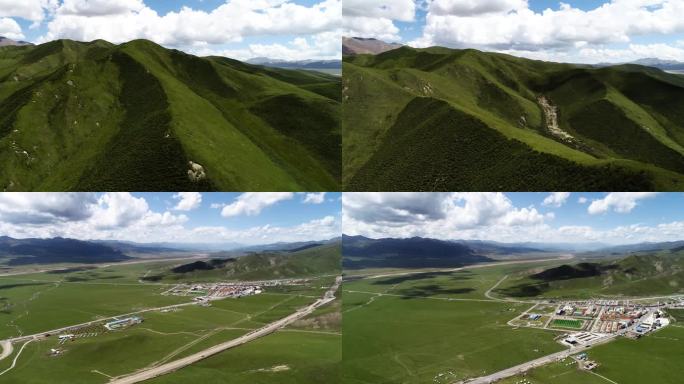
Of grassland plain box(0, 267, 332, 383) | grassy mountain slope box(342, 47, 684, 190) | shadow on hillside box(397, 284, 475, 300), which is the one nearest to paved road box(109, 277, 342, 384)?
grassland plain box(0, 267, 332, 383)

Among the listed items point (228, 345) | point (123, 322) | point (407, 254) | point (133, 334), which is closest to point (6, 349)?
point (123, 322)

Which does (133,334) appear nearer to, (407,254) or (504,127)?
(407,254)

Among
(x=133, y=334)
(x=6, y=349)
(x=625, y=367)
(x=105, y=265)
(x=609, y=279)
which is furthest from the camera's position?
(x=609, y=279)

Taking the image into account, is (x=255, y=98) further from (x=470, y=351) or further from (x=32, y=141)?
(x=470, y=351)

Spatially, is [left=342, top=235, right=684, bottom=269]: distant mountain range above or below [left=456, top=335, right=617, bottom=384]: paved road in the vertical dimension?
above

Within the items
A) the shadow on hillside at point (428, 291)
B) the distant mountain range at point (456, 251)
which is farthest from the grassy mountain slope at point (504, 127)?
the shadow on hillside at point (428, 291)

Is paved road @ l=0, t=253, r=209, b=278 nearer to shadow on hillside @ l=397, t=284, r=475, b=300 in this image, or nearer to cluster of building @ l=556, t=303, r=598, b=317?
shadow on hillside @ l=397, t=284, r=475, b=300
